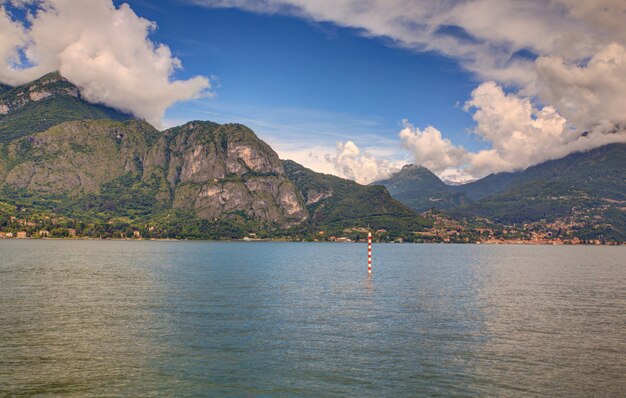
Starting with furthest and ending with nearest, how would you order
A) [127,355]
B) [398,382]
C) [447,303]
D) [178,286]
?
[178,286], [447,303], [127,355], [398,382]

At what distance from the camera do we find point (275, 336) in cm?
5578

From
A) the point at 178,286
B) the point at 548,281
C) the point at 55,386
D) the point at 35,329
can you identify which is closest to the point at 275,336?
the point at 55,386

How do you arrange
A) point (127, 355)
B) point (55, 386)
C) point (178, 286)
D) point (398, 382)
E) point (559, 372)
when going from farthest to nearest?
1. point (178, 286)
2. point (127, 355)
3. point (559, 372)
4. point (398, 382)
5. point (55, 386)

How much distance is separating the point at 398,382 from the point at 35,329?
42.2 m

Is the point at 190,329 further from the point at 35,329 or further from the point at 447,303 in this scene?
the point at 447,303

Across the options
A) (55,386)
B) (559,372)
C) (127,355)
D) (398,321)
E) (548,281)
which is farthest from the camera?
(548,281)

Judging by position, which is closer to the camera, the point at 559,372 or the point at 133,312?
the point at 559,372

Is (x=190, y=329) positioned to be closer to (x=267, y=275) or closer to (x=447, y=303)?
(x=447, y=303)

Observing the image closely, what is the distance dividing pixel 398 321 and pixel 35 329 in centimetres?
A: 4441

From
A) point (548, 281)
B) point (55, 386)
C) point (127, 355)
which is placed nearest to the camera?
point (55, 386)

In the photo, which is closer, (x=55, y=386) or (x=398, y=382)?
(x=55, y=386)

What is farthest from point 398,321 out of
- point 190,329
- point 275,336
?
point 190,329

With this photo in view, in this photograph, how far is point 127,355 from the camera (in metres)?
46.2

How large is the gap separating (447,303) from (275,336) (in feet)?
126
